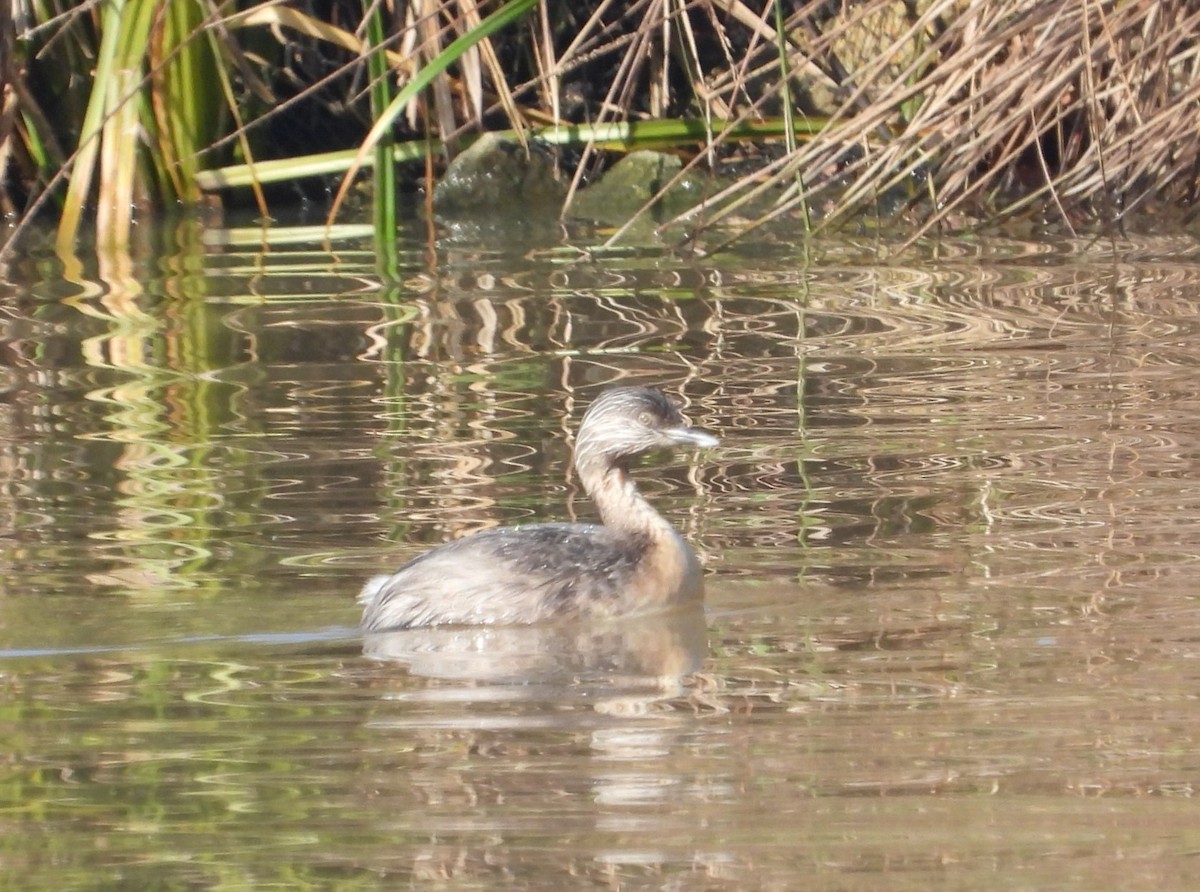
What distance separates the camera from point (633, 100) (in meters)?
12.8

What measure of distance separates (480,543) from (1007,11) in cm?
424

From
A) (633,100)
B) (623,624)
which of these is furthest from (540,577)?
(633,100)

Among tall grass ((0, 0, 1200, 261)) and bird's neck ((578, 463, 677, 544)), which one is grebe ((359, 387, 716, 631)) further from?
tall grass ((0, 0, 1200, 261))

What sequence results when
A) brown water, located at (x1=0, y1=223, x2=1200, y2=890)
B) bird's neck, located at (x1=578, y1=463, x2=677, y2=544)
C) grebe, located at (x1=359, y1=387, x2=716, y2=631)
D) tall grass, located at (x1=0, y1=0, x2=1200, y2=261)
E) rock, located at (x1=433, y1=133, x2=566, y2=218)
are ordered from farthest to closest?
rock, located at (x1=433, y1=133, x2=566, y2=218) → tall grass, located at (x1=0, y1=0, x2=1200, y2=261) → bird's neck, located at (x1=578, y1=463, x2=677, y2=544) → grebe, located at (x1=359, y1=387, x2=716, y2=631) → brown water, located at (x1=0, y1=223, x2=1200, y2=890)

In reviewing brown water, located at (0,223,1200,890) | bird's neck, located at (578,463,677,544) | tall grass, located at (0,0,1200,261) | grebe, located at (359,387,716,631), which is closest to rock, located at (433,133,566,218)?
tall grass, located at (0,0,1200,261)

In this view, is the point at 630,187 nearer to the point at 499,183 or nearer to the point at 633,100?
the point at 499,183

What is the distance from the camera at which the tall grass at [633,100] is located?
870 centimetres

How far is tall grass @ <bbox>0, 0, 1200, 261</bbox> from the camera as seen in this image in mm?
8703

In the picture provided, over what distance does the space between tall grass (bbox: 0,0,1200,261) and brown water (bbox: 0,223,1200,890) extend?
0.72 metres

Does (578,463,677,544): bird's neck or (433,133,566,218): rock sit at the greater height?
(433,133,566,218): rock

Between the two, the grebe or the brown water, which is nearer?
the brown water

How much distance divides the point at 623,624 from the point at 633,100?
794cm

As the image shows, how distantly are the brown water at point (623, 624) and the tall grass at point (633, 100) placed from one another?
0.72 metres

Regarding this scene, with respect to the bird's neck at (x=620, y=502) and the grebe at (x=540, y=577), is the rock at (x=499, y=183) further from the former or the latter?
the grebe at (x=540, y=577)
